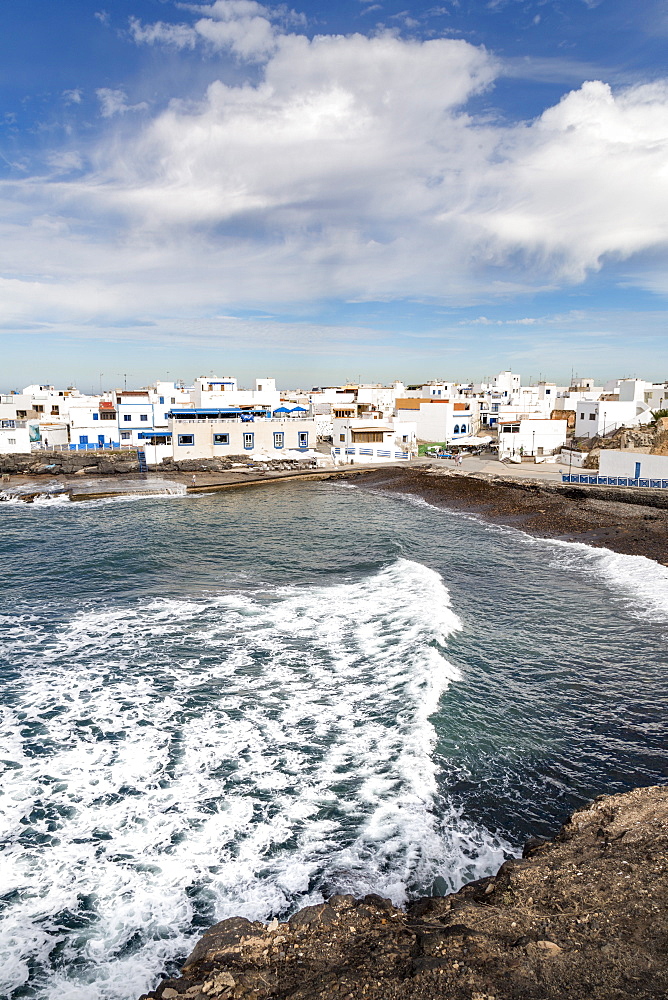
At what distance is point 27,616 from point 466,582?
14653 millimetres

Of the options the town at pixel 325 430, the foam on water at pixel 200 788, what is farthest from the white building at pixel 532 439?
the foam on water at pixel 200 788

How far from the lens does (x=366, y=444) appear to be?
54406mm

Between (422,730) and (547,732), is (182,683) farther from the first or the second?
(547,732)

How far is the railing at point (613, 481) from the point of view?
114ft

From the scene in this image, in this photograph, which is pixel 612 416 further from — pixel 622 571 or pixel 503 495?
pixel 622 571

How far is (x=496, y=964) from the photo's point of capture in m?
5.28

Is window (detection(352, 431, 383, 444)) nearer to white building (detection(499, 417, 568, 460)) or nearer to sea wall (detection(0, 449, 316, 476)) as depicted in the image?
sea wall (detection(0, 449, 316, 476))

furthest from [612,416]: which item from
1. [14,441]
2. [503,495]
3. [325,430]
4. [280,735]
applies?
[14,441]

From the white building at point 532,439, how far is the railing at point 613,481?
970 centimetres

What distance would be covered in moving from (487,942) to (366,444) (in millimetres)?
49791

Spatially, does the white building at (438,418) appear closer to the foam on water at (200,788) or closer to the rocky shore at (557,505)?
the rocky shore at (557,505)

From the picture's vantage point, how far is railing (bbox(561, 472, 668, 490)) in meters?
34.8

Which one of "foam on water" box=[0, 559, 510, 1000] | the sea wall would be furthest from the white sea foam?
the sea wall

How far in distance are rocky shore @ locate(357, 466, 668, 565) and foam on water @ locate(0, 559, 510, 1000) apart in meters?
15.5
